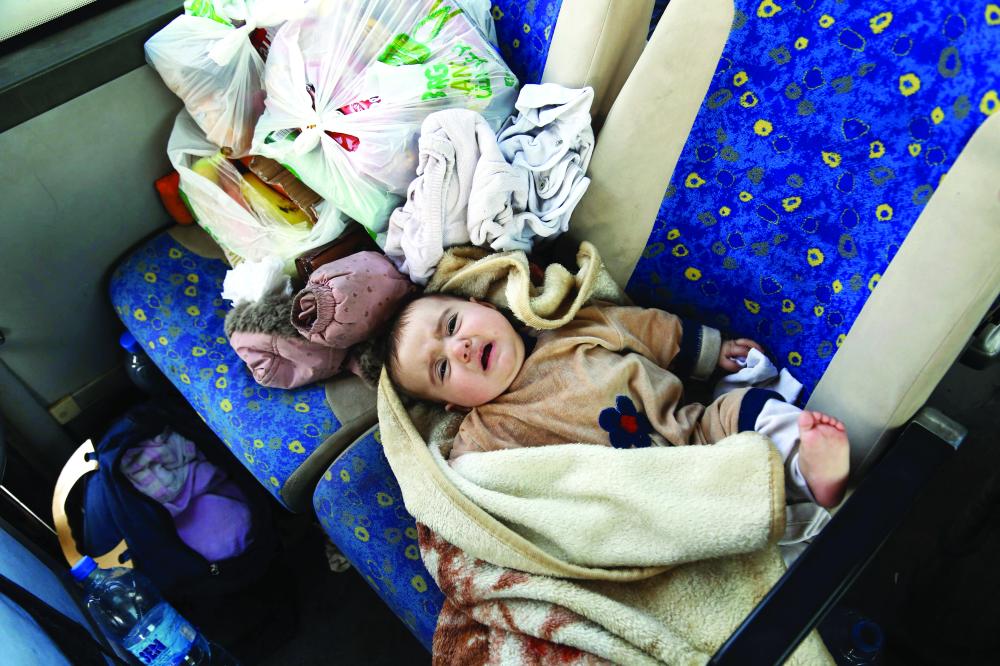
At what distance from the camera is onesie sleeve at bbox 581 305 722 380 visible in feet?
4.14

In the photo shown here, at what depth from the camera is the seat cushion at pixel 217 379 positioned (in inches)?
54.0

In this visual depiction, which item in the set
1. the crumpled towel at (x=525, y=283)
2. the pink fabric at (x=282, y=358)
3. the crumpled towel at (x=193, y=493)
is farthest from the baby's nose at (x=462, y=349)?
the crumpled towel at (x=193, y=493)

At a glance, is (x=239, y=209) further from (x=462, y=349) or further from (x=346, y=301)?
(x=462, y=349)

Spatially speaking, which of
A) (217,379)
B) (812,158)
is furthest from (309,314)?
(812,158)

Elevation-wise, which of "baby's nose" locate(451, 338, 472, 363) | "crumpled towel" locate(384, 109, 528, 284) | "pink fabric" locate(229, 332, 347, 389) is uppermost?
"crumpled towel" locate(384, 109, 528, 284)

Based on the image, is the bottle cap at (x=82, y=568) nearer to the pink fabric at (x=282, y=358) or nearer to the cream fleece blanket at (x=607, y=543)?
the pink fabric at (x=282, y=358)

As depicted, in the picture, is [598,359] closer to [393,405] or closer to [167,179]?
[393,405]

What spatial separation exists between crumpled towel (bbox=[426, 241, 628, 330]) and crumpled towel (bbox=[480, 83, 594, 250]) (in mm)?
51

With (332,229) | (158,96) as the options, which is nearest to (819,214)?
(332,229)

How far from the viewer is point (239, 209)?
1.54m

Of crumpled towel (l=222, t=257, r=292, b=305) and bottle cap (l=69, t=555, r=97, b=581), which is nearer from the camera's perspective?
bottle cap (l=69, t=555, r=97, b=581)

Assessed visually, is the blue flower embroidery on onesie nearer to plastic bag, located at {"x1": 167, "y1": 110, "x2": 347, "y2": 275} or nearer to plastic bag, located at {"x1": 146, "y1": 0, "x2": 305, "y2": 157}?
plastic bag, located at {"x1": 167, "y1": 110, "x2": 347, "y2": 275}

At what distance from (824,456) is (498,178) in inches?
29.6

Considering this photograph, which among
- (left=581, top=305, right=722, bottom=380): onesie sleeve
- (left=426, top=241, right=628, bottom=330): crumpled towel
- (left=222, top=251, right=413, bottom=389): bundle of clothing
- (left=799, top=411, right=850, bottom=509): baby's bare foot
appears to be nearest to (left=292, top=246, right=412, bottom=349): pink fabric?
(left=222, top=251, right=413, bottom=389): bundle of clothing
